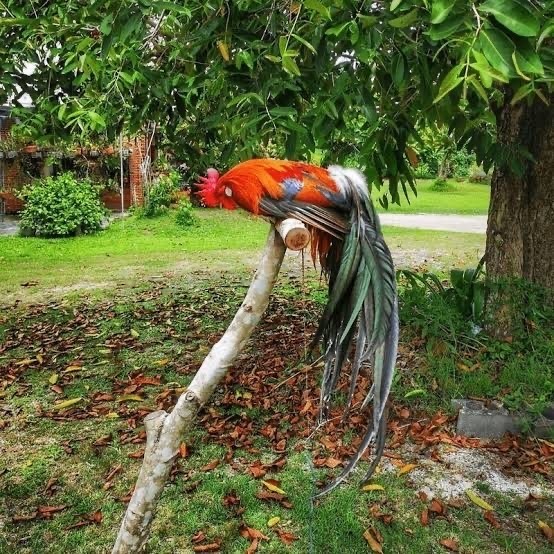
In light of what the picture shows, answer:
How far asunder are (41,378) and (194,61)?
112 inches

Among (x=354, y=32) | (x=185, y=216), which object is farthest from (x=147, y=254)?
(x=354, y=32)

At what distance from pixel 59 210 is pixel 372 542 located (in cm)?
1175

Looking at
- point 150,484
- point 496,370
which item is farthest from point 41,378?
point 496,370

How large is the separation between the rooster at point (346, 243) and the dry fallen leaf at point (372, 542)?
3.72ft

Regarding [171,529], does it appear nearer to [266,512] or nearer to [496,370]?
[266,512]

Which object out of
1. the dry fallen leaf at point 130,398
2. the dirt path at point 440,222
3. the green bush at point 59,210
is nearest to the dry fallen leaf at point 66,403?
the dry fallen leaf at point 130,398

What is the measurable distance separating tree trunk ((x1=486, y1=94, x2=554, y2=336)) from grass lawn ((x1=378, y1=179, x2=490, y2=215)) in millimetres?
10431

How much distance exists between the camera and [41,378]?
495 centimetres

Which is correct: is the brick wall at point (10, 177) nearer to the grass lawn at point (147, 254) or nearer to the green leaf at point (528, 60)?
the grass lawn at point (147, 254)

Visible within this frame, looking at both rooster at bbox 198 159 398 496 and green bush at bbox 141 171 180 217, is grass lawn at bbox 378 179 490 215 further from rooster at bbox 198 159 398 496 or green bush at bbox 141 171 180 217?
rooster at bbox 198 159 398 496

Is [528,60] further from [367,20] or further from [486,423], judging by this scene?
[486,423]

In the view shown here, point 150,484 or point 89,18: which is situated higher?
point 89,18

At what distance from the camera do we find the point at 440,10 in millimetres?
1568

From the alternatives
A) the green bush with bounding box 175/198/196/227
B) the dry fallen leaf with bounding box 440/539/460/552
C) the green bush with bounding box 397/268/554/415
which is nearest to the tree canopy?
the green bush with bounding box 397/268/554/415
